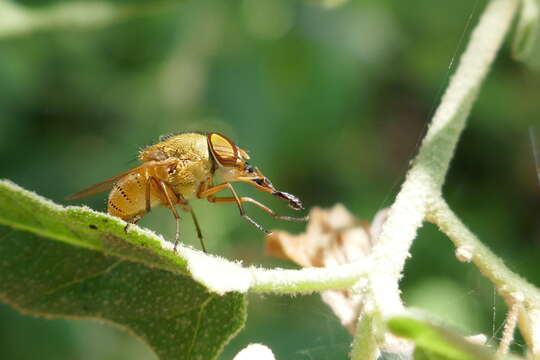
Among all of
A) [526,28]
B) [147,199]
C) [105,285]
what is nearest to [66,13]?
[147,199]

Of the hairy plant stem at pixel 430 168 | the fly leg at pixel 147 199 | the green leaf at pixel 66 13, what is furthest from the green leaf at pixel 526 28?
the green leaf at pixel 66 13

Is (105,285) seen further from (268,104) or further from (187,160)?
(268,104)

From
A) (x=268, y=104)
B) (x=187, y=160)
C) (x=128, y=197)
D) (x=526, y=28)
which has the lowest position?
(x=268, y=104)

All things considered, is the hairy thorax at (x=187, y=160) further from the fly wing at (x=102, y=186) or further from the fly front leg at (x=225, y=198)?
the fly wing at (x=102, y=186)

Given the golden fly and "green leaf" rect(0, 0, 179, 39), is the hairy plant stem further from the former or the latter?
"green leaf" rect(0, 0, 179, 39)

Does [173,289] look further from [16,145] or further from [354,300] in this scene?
[16,145]

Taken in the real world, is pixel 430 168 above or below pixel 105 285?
above
